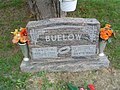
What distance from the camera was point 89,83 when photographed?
3188mm

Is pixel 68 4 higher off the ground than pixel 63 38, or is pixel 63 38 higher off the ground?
pixel 68 4

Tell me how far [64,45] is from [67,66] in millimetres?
319

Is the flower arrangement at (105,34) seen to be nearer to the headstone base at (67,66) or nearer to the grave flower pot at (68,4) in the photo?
the headstone base at (67,66)

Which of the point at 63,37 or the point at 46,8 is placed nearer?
the point at 63,37

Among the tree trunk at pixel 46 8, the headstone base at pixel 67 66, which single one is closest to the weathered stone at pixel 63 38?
the headstone base at pixel 67 66

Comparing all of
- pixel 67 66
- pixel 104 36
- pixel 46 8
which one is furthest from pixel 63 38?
pixel 46 8

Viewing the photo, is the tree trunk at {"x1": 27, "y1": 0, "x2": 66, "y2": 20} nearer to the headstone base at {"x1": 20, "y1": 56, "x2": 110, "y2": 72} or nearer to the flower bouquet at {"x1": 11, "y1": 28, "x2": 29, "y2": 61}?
the flower bouquet at {"x1": 11, "y1": 28, "x2": 29, "y2": 61}

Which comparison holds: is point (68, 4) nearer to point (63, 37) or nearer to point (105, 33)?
point (63, 37)

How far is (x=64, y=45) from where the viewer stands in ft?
10.7

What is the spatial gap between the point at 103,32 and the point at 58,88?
0.97m

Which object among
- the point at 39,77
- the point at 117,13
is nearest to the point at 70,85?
the point at 39,77

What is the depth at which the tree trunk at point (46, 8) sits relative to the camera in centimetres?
397

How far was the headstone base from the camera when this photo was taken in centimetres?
338

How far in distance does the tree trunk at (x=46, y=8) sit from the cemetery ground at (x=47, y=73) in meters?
0.64
